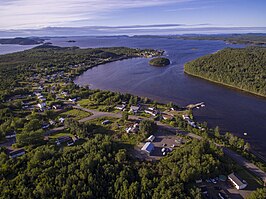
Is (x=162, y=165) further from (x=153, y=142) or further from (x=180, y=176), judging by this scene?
(x=153, y=142)

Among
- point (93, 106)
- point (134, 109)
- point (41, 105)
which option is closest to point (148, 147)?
point (134, 109)

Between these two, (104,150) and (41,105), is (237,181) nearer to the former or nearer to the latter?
(104,150)

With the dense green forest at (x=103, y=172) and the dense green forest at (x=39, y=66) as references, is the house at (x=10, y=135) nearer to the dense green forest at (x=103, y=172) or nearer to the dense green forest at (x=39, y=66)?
the dense green forest at (x=103, y=172)

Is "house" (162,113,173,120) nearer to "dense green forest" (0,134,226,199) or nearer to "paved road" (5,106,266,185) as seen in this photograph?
"paved road" (5,106,266,185)

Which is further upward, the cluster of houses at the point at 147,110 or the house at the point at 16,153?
the cluster of houses at the point at 147,110

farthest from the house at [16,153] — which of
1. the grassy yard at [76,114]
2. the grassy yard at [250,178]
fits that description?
the grassy yard at [250,178]

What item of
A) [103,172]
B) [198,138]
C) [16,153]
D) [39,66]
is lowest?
[16,153]
